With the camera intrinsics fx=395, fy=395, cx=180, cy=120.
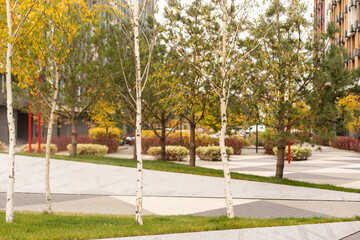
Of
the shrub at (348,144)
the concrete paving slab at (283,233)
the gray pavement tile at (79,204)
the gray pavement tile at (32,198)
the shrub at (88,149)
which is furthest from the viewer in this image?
the shrub at (348,144)

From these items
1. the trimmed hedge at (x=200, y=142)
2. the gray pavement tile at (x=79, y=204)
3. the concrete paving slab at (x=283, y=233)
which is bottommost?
the gray pavement tile at (x=79, y=204)

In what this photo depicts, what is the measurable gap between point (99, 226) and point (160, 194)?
17.5 ft

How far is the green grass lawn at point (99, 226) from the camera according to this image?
20.8 ft

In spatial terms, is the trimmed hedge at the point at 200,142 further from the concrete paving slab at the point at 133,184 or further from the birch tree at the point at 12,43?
the birch tree at the point at 12,43

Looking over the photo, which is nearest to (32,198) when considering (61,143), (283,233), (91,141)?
(283,233)

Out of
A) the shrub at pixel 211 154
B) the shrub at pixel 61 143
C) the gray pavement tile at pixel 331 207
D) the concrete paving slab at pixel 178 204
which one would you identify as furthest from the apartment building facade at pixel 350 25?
the concrete paving slab at pixel 178 204

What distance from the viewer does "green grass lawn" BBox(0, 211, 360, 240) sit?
6336mm

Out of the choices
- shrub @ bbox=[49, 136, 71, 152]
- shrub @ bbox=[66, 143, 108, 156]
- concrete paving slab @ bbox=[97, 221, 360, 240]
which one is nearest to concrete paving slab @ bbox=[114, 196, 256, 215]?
concrete paving slab @ bbox=[97, 221, 360, 240]

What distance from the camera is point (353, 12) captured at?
4459 centimetres

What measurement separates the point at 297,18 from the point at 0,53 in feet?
29.0

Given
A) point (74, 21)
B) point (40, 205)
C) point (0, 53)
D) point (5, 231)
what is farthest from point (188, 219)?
point (0, 53)

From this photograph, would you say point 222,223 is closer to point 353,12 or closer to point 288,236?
point 288,236

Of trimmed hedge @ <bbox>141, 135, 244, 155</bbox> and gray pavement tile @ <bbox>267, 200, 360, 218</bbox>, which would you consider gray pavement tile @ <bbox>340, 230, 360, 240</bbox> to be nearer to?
gray pavement tile @ <bbox>267, 200, 360, 218</bbox>

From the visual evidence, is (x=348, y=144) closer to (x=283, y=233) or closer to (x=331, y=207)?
(x=331, y=207)
